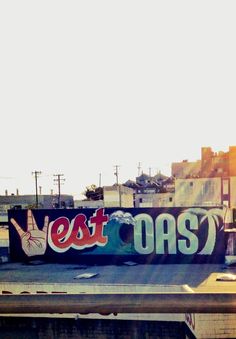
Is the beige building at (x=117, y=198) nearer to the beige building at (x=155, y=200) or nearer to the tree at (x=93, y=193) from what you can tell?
the beige building at (x=155, y=200)

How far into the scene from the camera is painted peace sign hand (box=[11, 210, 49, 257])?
2158 centimetres

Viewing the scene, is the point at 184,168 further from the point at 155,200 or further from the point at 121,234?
the point at 121,234

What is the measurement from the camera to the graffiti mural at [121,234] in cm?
2025

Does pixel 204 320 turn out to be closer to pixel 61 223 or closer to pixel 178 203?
pixel 61 223

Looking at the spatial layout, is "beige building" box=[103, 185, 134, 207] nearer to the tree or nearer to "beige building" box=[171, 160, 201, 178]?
the tree

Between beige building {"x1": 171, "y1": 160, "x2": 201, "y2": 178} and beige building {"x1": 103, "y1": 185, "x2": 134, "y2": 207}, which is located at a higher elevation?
beige building {"x1": 171, "y1": 160, "x2": 201, "y2": 178}

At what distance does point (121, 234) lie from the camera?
2081 cm

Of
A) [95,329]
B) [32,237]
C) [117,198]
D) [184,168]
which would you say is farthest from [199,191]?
[95,329]

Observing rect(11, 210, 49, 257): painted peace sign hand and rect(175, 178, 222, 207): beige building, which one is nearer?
→ rect(11, 210, 49, 257): painted peace sign hand

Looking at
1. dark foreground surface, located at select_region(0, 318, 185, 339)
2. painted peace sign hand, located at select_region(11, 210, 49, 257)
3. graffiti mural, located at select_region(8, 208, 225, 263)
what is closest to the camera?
dark foreground surface, located at select_region(0, 318, 185, 339)

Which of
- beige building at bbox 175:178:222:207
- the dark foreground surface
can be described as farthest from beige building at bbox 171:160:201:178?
the dark foreground surface

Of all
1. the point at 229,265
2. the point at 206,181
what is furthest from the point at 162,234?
the point at 206,181

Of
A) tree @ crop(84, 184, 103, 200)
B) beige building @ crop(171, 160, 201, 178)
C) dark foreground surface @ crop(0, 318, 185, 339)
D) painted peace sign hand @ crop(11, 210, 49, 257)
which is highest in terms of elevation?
beige building @ crop(171, 160, 201, 178)

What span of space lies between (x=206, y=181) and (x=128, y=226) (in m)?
28.8
